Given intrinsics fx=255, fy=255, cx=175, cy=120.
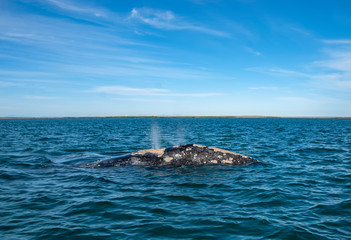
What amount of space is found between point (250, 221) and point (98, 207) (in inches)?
175

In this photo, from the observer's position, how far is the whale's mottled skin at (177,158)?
1339 cm

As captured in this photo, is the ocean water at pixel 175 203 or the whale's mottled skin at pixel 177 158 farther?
the whale's mottled skin at pixel 177 158

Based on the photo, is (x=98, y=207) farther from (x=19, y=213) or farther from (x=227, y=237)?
(x=227, y=237)

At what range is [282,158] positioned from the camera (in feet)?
56.2

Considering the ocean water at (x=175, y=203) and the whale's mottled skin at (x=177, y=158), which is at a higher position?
the whale's mottled skin at (x=177, y=158)

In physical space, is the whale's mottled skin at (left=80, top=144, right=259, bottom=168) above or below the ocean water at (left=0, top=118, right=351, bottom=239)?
above

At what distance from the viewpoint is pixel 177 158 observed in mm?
13406

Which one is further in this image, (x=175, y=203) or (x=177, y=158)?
(x=177, y=158)

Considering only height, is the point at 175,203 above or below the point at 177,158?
below

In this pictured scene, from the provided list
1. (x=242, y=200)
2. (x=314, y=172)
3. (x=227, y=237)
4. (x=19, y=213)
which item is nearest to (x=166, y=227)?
(x=227, y=237)

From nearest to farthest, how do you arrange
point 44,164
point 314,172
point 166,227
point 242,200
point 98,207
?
point 166,227 < point 98,207 < point 242,200 < point 314,172 < point 44,164

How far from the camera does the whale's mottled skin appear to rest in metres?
13.4

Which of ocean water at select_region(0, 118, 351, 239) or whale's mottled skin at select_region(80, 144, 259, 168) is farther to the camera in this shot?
whale's mottled skin at select_region(80, 144, 259, 168)

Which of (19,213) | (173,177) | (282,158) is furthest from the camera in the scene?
(282,158)
